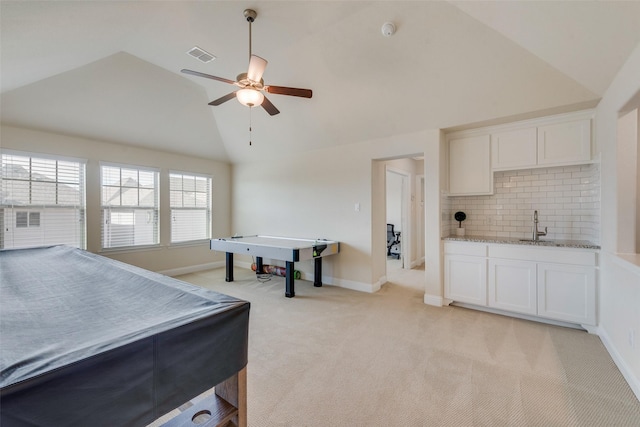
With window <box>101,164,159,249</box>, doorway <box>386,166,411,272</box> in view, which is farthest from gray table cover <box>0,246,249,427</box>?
doorway <box>386,166,411,272</box>

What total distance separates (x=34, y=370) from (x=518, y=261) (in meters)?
3.87

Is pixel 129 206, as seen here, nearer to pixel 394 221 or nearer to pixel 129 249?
pixel 129 249

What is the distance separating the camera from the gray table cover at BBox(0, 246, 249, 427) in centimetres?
75

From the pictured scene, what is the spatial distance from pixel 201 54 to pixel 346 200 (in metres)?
A: 2.78

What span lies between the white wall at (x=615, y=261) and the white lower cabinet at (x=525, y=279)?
0.14 m

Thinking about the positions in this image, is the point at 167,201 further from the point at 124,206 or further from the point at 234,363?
the point at 234,363

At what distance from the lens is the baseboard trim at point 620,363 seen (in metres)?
1.90

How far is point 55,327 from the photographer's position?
1123 millimetres

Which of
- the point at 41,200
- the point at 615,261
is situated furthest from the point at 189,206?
the point at 615,261

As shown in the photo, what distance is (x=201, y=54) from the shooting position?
323cm

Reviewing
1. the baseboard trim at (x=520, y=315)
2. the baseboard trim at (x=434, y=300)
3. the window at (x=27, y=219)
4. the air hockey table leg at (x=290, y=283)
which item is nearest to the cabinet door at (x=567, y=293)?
the baseboard trim at (x=520, y=315)

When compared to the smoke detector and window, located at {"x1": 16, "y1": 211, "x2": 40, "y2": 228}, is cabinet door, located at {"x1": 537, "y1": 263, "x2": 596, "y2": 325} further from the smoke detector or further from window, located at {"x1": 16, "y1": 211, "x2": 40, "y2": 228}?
window, located at {"x1": 16, "y1": 211, "x2": 40, "y2": 228}

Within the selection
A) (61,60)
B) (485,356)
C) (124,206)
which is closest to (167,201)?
(124,206)

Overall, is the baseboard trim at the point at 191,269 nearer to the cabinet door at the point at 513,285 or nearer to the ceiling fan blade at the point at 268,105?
the ceiling fan blade at the point at 268,105
